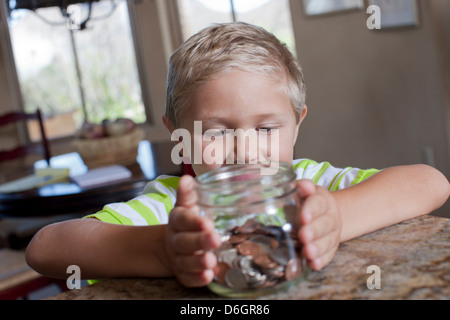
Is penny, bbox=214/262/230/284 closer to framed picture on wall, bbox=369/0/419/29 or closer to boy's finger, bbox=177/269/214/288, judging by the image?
boy's finger, bbox=177/269/214/288

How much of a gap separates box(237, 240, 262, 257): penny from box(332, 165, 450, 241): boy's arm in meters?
0.15

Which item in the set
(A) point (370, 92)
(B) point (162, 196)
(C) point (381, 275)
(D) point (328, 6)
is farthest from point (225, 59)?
(D) point (328, 6)

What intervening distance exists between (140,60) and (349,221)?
15.0ft

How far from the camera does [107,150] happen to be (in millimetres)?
2605

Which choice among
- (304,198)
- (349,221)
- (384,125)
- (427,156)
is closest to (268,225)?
(304,198)

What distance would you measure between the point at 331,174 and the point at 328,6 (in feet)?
9.05

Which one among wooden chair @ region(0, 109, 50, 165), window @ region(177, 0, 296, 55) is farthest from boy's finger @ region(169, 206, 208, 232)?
window @ region(177, 0, 296, 55)

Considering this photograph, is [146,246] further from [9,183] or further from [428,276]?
[9,183]

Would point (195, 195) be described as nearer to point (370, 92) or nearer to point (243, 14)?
point (370, 92)

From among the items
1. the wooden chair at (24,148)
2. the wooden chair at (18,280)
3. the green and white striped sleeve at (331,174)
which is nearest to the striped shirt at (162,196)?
the green and white striped sleeve at (331,174)

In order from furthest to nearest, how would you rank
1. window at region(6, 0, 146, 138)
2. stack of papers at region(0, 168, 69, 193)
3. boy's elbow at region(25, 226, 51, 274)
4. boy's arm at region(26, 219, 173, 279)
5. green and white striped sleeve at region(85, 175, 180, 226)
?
1. window at region(6, 0, 146, 138)
2. stack of papers at region(0, 168, 69, 193)
3. green and white striped sleeve at region(85, 175, 180, 226)
4. boy's elbow at region(25, 226, 51, 274)
5. boy's arm at region(26, 219, 173, 279)

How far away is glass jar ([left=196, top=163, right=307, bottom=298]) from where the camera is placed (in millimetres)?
482

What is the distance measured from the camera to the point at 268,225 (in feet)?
1.64

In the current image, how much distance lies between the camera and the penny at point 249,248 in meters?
0.48
